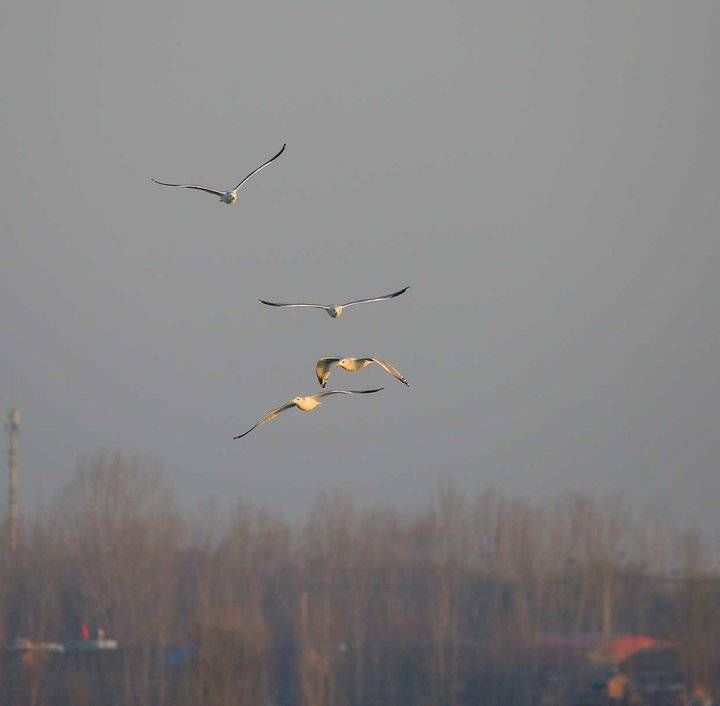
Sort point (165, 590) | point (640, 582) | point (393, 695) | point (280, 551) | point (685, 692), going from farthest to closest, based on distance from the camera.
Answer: point (280, 551)
point (165, 590)
point (640, 582)
point (393, 695)
point (685, 692)

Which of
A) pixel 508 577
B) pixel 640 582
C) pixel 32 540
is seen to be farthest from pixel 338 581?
pixel 32 540

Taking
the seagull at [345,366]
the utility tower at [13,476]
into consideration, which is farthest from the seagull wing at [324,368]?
the utility tower at [13,476]

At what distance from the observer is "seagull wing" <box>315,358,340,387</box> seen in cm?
1492

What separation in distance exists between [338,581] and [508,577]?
533cm

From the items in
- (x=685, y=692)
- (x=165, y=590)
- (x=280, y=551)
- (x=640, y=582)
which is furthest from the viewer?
(x=280, y=551)

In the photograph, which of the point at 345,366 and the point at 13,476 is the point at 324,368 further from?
the point at 13,476

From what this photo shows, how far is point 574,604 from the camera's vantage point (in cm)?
5356

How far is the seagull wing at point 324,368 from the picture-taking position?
14.9m

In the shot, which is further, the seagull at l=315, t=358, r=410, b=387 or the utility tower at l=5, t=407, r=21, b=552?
the utility tower at l=5, t=407, r=21, b=552

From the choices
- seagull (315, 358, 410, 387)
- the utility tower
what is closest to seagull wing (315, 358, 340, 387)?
seagull (315, 358, 410, 387)

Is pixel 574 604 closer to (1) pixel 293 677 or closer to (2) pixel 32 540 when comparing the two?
(1) pixel 293 677

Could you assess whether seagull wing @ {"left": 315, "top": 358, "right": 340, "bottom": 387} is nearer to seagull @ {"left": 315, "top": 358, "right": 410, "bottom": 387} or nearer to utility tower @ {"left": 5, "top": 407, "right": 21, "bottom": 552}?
seagull @ {"left": 315, "top": 358, "right": 410, "bottom": 387}

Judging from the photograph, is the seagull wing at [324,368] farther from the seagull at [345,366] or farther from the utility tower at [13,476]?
the utility tower at [13,476]

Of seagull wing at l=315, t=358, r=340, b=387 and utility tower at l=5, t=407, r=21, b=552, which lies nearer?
seagull wing at l=315, t=358, r=340, b=387
